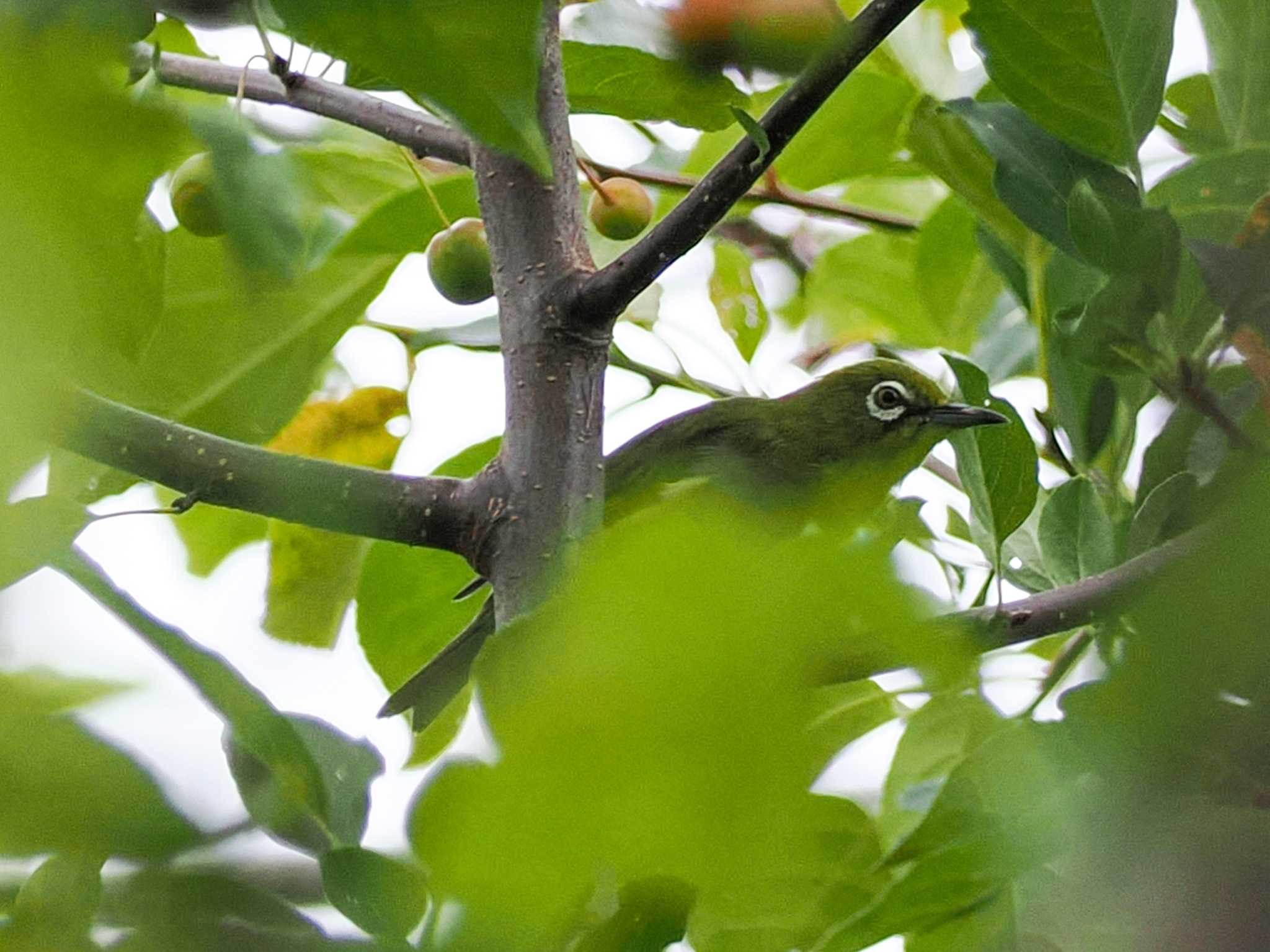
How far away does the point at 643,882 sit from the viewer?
0.99ft

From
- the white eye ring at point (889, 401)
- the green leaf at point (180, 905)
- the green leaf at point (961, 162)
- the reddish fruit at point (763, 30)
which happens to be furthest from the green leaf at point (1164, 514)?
the white eye ring at point (889, 401)

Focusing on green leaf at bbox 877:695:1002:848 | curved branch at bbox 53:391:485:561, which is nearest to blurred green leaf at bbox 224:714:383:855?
curved branch at bbox 53:391:485:561

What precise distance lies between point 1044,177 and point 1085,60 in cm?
14

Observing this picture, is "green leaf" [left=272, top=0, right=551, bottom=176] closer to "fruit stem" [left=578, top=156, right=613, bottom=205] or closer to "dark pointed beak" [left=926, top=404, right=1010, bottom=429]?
"fruit stem" [left=578, top=156, right=613, bottom=205]

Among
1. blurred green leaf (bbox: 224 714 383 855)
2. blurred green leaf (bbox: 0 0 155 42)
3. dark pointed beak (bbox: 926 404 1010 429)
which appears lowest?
blurred green leaf (bbox: 224 714 383 855)

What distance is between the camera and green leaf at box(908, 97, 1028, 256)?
5.03 ft

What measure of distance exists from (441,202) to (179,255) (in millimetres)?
288

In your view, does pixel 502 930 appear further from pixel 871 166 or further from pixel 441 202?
pixel 871 166

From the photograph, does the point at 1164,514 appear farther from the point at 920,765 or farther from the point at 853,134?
the point at 853,134

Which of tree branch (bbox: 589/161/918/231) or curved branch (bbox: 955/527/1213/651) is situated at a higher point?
tree branch (bbox: 589/161/918/231)

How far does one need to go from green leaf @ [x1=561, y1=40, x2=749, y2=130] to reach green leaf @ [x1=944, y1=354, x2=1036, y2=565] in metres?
0.28

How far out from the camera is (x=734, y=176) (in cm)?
100

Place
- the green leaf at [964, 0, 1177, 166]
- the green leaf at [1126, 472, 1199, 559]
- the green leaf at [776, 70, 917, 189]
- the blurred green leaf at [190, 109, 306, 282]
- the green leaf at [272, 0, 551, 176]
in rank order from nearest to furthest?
the green leaf at [272, 0, 551, 176], the blurred green leaf at [190, 109, 306, 282], the green leaf at [1126, 472, 1199, 559], the green leaf at [964, 0, 1177, 166], the green leaf at [776, 70, 917, 189]

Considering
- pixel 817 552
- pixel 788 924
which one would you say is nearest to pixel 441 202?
pixel 788 924
